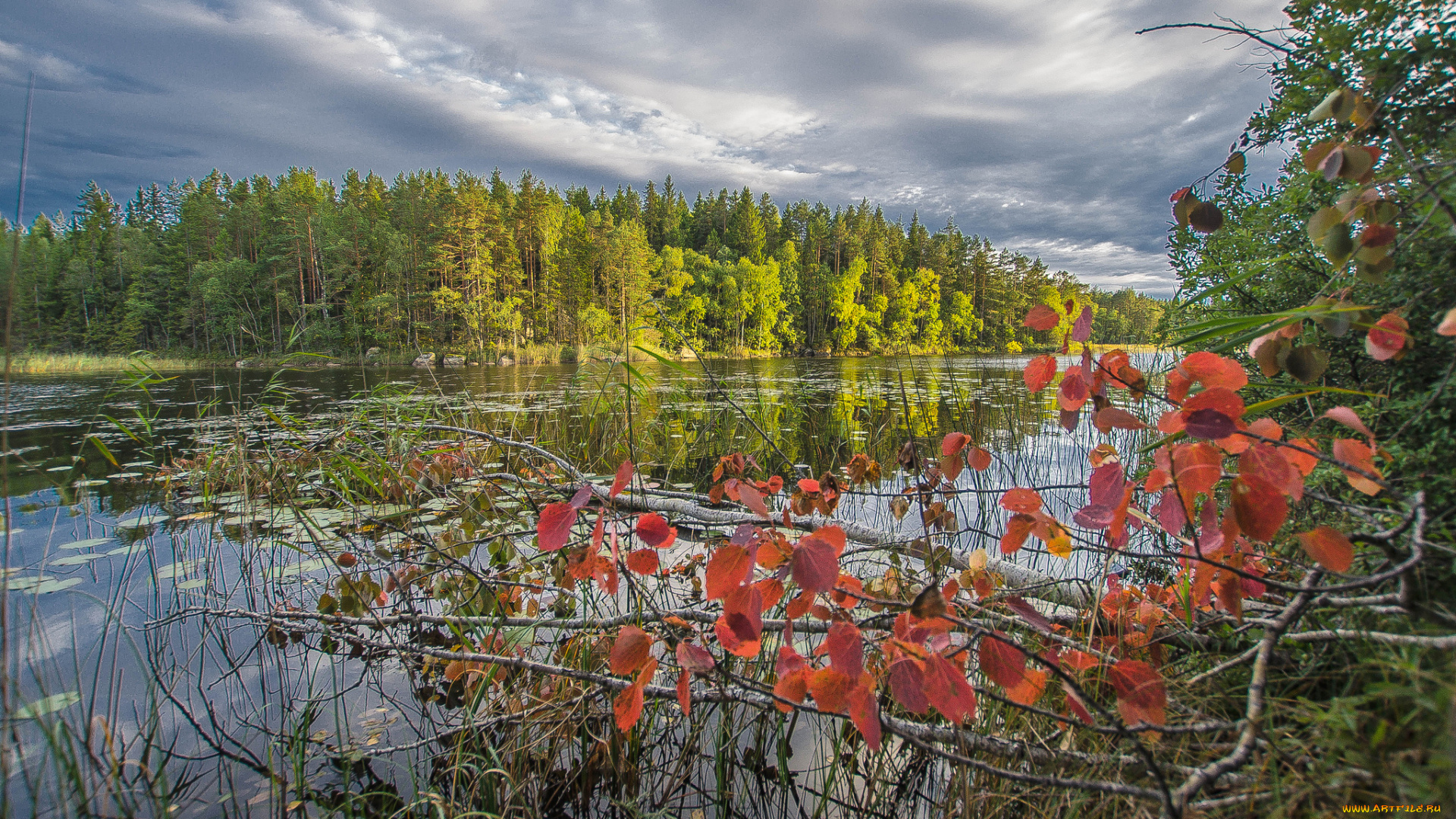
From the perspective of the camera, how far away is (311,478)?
4.86m

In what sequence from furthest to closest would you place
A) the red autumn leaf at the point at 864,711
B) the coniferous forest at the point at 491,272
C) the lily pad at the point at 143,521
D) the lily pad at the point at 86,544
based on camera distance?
the coniferous forest at the point at 491,272 → the lily pad at the point at 143,521 → the lily pad at the point at 86,544 → the red autumn leaf at the point at 864,711

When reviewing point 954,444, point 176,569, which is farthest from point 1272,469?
point 176,569

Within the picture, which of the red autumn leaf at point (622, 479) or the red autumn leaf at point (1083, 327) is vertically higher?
the red autumn leaf at point (1083, 327)

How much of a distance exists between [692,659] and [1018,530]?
0.72 metres

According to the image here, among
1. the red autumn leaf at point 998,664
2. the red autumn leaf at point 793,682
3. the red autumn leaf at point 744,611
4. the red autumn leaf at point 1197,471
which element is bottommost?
the red autumn leaf at point 793,682

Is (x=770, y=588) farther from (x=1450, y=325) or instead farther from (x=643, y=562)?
(x=1450, y=325)

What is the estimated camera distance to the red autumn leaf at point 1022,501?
1.08 m

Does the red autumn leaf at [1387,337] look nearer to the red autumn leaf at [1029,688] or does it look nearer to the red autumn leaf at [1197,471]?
the red autumn leaf at [1197,471]

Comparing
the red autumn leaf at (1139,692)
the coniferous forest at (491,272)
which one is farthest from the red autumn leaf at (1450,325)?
the coniferous forest at (491,272)

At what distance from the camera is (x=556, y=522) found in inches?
44.1

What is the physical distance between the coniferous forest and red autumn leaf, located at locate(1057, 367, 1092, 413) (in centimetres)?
1749

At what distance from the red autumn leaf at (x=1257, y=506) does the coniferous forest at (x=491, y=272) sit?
703 inches

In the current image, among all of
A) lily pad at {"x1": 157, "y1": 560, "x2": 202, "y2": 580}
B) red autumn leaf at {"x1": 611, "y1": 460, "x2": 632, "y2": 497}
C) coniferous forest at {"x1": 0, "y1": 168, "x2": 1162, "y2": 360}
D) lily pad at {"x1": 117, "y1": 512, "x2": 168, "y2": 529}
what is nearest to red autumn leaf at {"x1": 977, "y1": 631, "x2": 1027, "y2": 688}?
red autumn leaf at {"x1": 611, "y1": 460, "x2": 632, "y2": 497}

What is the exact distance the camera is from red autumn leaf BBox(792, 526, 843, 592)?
74 centimetres
